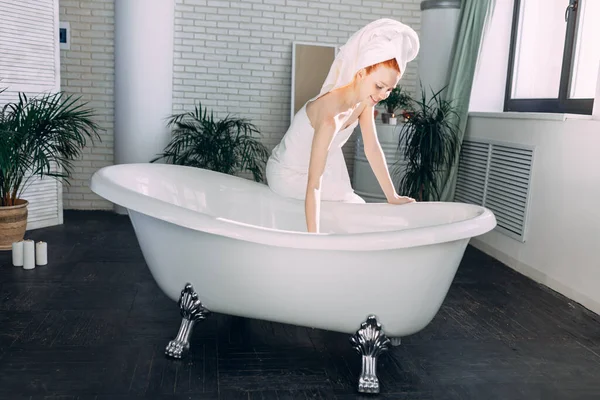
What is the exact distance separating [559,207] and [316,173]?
195cm

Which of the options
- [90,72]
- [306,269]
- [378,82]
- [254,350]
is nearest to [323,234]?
[306,269]

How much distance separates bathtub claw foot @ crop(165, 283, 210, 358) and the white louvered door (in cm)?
259

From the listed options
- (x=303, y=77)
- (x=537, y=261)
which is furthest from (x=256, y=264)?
(x=303, y=77)

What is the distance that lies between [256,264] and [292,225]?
98 centimetres

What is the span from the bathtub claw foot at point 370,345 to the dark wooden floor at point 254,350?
0.05 metres

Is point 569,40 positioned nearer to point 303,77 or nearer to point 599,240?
point 599,240

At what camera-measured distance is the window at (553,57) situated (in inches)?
152

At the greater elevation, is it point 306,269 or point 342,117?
point 342,117

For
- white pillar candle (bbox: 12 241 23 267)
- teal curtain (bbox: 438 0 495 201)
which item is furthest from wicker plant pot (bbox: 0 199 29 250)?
A: teal curtain (bbox: 438 0 495 201)

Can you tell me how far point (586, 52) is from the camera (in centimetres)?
388

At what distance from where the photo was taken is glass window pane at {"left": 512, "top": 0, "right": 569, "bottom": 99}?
4.25 m

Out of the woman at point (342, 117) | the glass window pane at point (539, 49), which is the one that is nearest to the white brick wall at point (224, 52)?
the glass window pane at point (539, 49)

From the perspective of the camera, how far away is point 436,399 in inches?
86.3

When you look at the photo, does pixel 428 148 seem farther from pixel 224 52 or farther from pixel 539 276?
pixel 224 52
